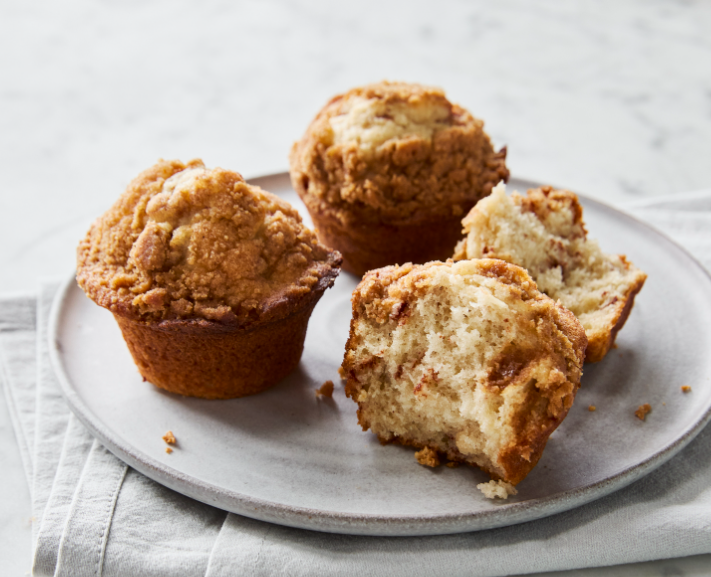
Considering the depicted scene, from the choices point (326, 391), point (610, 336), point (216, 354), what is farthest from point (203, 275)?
point (610, 336)

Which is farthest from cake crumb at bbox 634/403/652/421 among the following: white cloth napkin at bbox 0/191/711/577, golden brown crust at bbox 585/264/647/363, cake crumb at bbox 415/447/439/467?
cake crumb at bbox 415/447/439/467

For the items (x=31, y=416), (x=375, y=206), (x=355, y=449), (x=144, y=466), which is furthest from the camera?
(x=375, y=206)

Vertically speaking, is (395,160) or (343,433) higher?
(395,160)

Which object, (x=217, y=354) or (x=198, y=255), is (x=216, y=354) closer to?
(x=217, y=354)

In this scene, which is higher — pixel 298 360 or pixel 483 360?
pixel 483 360

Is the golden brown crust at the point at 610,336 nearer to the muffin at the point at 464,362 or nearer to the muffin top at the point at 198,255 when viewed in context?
the muffin at the point at 464,362

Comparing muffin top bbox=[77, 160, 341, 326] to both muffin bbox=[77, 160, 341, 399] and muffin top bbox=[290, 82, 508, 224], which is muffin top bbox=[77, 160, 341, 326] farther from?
muffin top bbox=[290, 82, 508, 224]

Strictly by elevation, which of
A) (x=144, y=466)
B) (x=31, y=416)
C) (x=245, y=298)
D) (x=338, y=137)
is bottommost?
(x=31, y=416)

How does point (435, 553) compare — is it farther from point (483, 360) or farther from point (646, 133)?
point (646, 133)

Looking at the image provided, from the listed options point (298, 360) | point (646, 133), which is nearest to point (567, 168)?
point (646, 133)
